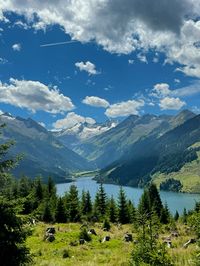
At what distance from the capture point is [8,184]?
→ 19766 millimetres

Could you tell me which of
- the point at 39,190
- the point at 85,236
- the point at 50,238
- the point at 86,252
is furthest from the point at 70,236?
the point at 39,190

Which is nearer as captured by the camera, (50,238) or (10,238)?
(10,238)

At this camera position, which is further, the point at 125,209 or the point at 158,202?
the point at 158,202

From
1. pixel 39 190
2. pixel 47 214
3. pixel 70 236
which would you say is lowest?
pixel 70 236

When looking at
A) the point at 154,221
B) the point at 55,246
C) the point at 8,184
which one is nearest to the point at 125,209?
the point at 55,246

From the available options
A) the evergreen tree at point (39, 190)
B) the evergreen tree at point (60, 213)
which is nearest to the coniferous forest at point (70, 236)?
the evergreen tree at point (60, 213)

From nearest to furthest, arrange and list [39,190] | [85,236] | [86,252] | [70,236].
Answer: [86,252] → [85,236] → [70,236] → [39,190]

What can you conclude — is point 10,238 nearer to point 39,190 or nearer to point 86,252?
point 86,252

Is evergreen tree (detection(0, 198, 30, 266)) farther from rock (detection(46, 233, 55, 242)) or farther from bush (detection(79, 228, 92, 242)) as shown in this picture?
bush (detection(79, 228, 92, 242))

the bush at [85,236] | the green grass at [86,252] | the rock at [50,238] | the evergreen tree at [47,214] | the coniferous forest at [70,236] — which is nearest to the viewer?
the coniferous forest at [70,236]

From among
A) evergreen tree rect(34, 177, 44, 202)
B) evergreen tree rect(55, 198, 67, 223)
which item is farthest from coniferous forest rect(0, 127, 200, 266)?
evergreen tree rect(34, 177, 44, 202)

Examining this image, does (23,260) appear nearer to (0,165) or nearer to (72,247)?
(0,165)

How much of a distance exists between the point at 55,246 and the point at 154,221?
11711 mm

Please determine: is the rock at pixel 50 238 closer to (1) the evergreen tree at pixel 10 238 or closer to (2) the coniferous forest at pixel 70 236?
(2) the coniferous forest at pixel 70 236
